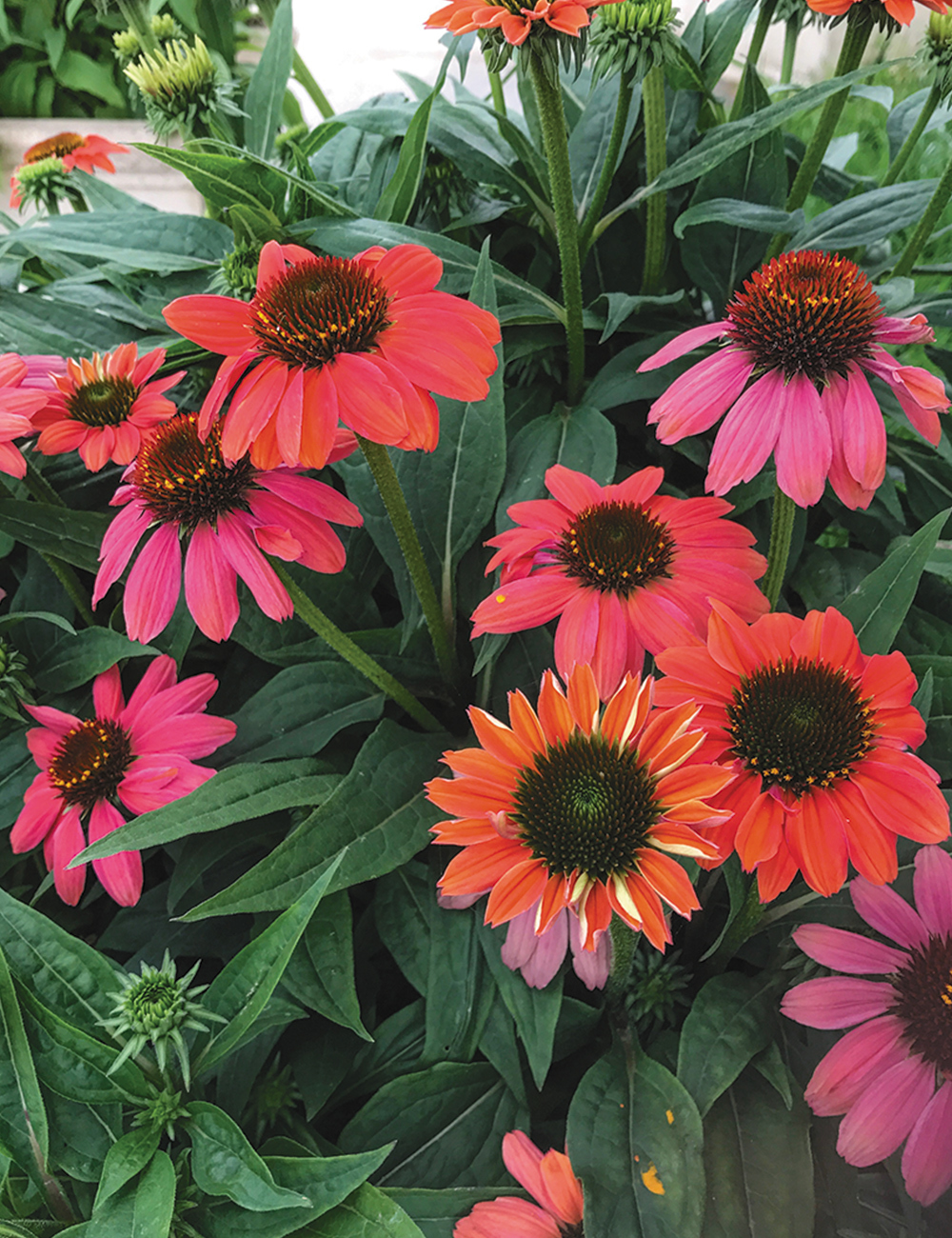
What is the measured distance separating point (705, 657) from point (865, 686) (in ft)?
0.24

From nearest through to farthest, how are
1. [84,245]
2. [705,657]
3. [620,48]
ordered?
[705,657], [620,48], [84,245]

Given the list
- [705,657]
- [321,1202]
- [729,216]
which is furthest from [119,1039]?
[729,216]

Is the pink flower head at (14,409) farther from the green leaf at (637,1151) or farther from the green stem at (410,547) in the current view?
the green leaf at (637,1151)

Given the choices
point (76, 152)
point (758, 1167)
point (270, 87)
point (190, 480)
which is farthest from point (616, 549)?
point (76, 152)

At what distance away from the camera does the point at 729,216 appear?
23.9 inches

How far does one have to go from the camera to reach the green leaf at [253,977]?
41cm

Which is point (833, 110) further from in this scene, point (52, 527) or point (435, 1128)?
point (435, 1128)

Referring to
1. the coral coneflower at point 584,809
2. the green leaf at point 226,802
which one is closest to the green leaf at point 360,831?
the green leaf at point 226,802

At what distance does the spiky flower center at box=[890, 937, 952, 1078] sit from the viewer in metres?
0.38

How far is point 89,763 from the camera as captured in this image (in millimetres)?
553

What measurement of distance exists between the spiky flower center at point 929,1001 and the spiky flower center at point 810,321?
0.91ft

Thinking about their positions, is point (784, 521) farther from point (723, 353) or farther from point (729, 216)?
point (729, 216)

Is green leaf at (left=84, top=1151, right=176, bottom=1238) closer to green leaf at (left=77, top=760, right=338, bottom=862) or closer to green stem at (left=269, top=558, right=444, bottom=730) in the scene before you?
green leaf at (left=77, top=760, right=338, bottom=862)

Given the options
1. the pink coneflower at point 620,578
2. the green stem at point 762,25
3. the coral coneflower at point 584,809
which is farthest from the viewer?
the green stem at point 762,25
